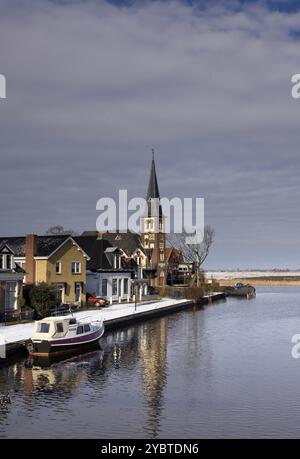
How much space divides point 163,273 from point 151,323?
158ft

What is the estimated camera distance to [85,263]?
72.7m

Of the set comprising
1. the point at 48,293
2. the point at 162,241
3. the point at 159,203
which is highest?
the point at 159,203

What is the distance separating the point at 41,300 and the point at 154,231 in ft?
200

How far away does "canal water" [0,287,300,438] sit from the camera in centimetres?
2620

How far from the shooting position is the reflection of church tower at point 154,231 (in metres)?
114

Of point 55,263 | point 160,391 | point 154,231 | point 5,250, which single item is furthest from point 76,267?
point 154,231

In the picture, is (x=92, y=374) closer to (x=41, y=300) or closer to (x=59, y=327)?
(x=59, y=327)

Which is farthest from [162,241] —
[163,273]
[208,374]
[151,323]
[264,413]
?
[264,413]

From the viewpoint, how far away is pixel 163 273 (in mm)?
114312

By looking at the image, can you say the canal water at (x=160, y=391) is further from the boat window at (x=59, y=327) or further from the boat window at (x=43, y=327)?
the boat window at (x=43, y=327)

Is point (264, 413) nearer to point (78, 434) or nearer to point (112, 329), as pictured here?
point (78, 434)

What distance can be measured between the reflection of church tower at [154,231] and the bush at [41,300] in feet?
181

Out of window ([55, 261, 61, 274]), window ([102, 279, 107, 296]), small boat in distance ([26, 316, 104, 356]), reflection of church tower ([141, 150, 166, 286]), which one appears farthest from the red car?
reflection of church tower ([141, 150, 166, 286])
